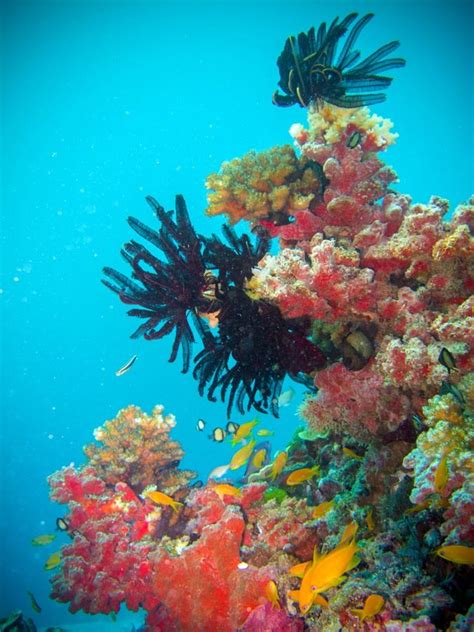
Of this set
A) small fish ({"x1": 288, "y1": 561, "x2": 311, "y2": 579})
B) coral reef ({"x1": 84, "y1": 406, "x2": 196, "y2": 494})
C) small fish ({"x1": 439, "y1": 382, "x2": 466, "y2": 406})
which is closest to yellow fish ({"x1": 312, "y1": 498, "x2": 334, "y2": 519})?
small fish ({"x1": 288, "y1": 561, "x2": 311, "y2": 579})

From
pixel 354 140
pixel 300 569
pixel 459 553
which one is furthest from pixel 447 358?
pixel 354 140

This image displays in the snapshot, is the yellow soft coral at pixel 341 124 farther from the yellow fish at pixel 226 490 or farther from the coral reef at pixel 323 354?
the yellow fish at pixel 226 490

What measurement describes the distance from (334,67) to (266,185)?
4.77 feet

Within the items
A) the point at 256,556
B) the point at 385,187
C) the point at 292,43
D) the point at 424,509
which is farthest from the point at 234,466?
the point at 292,43

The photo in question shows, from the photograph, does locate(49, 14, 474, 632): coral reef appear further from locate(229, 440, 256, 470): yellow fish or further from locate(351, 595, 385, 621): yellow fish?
locate(229, 440, 256, 470): yellow fish

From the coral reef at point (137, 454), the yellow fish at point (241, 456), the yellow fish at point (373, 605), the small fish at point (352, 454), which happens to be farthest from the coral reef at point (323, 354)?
the coral reef at point (137, 454)

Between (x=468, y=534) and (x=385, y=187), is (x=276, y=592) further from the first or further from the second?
(x=385, y=187)

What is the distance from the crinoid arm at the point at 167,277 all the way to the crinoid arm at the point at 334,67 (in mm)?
2035

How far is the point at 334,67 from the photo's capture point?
413 cm

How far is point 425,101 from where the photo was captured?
274 ft

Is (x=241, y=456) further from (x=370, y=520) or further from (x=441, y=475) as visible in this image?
(x=441, y=475)

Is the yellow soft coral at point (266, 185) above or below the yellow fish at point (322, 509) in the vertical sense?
above

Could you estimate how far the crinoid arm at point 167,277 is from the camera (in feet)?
12.9

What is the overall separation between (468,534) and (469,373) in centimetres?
140
